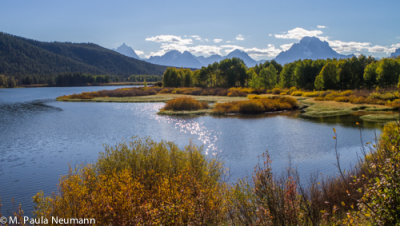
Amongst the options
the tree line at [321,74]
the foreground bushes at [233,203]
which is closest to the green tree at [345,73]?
the tree line at [321,74]

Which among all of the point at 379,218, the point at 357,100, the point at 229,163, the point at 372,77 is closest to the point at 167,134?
the point at 229,163

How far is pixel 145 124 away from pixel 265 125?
46.0 ft

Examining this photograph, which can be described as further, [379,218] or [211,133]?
[211,133]

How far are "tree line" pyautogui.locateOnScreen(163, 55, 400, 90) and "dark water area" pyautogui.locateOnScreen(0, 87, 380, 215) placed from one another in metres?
39.3

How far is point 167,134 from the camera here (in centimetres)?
2706

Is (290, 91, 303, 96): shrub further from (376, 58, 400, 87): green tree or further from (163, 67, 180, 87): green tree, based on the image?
(163, 67, 180, 87): green tree

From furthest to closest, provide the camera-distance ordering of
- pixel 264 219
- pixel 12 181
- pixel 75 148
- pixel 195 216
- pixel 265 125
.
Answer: pixel 265 125, pixel 75 148, pixel 12 181, pixel 195 216, pixel 264 219

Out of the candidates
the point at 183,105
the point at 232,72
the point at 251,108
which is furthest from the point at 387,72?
the point at 232,72

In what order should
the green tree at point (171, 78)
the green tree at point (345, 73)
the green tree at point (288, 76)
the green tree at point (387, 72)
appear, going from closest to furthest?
the green tree at point (387, 72) < the green tree at point (345, 73) < the green tree at point (288, 76) < the green tree at point (171, 78)

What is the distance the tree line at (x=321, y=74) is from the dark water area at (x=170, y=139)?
39.3m

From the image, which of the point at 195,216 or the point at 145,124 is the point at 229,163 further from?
the point at 145,124

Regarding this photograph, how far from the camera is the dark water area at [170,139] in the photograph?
15844 mm

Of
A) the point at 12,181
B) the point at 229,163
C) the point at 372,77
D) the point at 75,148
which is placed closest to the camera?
the point at 12,181

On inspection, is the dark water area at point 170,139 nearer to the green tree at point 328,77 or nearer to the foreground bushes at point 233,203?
the foreground bushes at point 233,203
